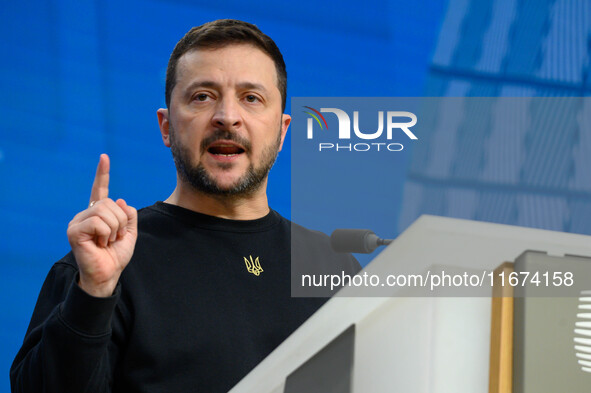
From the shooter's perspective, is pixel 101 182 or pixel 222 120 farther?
pixel 222 120

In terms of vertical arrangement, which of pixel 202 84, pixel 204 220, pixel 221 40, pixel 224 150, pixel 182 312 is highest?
pixel 221 40

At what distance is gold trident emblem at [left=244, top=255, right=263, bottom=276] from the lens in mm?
1280

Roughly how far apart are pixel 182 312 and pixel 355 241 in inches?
19.4

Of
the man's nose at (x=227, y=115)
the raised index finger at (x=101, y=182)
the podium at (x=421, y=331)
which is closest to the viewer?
the podium at (x=421, y=331)

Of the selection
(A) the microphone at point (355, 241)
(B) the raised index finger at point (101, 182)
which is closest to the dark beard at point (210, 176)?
(B) the raised index finger at point (101, 182)

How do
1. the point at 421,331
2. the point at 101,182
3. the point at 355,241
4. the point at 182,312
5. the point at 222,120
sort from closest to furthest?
1. the point at 421,331
2. the point at 355,241
3. the point at 101,182
4. the point at 182,312
5. the point at 222,120

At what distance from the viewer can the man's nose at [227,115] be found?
1279 mm

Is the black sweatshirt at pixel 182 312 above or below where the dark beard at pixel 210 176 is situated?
below

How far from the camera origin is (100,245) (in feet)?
2.73

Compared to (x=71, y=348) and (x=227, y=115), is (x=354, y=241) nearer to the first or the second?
(x=71, y=348)

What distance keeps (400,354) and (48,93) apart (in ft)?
8.05

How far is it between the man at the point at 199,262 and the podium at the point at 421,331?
441 millimetres

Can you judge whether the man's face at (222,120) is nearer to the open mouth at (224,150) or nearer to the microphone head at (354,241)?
the open mouth at (224,150)

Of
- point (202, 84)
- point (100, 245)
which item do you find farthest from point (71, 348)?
point (202, 84)
